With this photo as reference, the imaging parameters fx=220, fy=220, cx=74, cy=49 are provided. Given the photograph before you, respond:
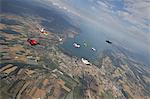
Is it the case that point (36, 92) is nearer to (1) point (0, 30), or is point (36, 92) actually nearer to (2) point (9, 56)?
(2) point (9, 56)

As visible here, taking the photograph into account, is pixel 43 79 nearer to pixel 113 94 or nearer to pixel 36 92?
pixel 36 92

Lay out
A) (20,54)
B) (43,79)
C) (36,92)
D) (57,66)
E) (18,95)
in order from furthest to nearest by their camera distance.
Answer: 1. (57,66)
2. (20,54)
3. (43,79)
4. (36,92)
5. (18,95)

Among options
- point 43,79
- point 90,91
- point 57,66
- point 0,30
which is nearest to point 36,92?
point 43,79

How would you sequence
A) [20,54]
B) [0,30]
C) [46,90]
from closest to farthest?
[46,90]
[20,54]
[0,30]

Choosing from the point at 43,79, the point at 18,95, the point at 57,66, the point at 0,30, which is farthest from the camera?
the point at 0,30

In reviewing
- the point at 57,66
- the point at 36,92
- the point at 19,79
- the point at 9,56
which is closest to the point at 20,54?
A: the point at 9,56

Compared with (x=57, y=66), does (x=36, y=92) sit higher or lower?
higher

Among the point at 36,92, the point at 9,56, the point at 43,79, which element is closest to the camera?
the point at 36,92

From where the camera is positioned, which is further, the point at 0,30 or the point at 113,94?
the point at 0,30

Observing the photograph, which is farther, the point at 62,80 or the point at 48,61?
the point at 48,61
